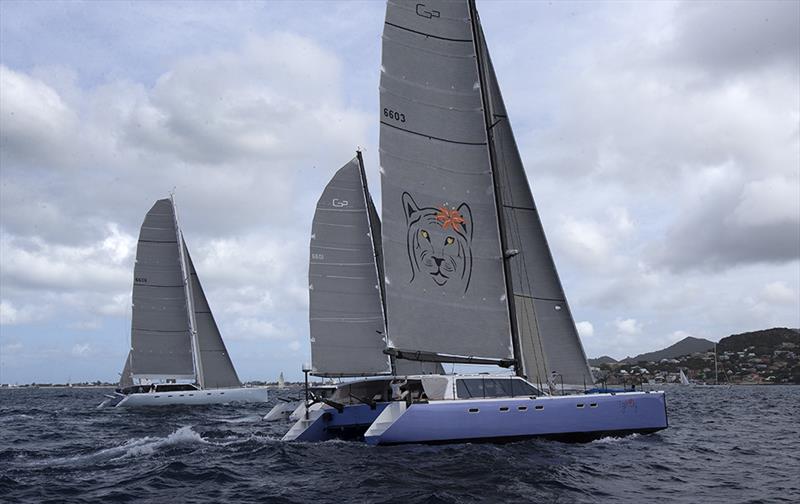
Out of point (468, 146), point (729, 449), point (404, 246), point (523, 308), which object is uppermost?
point (468, 146)

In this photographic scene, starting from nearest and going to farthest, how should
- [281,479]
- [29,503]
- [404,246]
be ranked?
[29,503] → [281,479] → [404,246]

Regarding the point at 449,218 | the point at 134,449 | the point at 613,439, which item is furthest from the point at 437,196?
the point at 134,449

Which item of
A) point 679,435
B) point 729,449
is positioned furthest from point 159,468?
point 679,435

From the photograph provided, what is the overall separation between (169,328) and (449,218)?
3343 centimetres

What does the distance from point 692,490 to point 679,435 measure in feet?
37.4

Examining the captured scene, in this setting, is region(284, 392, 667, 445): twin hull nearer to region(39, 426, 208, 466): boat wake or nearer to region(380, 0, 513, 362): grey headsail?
region(380, 0, 513, 362): grey headsail

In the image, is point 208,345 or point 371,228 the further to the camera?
point 208,345

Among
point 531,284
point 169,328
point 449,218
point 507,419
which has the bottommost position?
point 507,419

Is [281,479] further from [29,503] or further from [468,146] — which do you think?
[468,146]

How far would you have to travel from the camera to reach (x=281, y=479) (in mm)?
14852

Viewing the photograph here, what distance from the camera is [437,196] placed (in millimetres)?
19938

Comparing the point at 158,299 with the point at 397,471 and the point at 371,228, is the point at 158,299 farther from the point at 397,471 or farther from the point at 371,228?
the point at 397,471

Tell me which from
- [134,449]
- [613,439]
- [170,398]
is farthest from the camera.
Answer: [170,398]

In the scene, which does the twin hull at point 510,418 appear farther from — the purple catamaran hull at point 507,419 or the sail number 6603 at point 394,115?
the sail number 6603 at point 394,115
